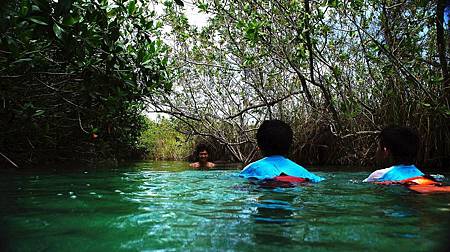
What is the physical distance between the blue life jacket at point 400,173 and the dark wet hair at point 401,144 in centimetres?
14

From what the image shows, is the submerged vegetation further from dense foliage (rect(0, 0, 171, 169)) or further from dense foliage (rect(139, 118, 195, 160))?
dense foliage (rect(139, 118, 195, 160))

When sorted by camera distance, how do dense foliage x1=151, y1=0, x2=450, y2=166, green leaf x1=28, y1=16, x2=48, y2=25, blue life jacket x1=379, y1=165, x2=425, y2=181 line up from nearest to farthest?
green leaf x1=28, y1=16, x2=48, y2=25, blue life jacket x1=379, y1=165, x2=425, y2=181, dense foliage x1=151, y1=0, x2=450, y2=166

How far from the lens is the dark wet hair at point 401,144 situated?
200 inches

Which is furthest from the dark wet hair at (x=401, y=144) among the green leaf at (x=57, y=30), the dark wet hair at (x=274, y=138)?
the green leaf at (x=57, y=30)

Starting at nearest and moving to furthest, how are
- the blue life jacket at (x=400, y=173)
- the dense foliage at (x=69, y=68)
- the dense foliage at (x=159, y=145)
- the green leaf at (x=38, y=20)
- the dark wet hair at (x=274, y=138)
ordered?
1. the green leaf at (x=38, y=20)
2. the dense foliage at (x=69, y=68)
3. the blue life jacket at (x=400, y=173)
4. the dark wet hair at (x=274, y=138)
5. the dense foliage at (x=159, y=145)

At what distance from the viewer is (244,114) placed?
37.8 feet

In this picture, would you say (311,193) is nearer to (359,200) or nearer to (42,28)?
(359,200)

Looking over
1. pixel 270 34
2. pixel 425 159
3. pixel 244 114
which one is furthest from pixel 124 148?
pixel 425 159

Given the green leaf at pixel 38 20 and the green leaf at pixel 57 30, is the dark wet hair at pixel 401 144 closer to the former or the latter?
the green leaf at pixel 57 30

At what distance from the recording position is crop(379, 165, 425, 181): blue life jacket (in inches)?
193

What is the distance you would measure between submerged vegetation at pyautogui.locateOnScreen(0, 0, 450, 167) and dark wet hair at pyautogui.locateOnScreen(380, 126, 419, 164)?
2016 mm

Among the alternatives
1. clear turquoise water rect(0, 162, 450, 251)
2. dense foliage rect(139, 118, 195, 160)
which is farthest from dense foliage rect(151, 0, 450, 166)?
dense foliage rect(139, 118, 195, 160)

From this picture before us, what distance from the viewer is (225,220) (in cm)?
261

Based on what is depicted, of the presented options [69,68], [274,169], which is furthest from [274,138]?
[69,68]
